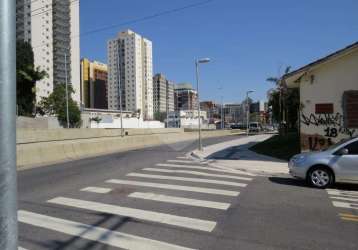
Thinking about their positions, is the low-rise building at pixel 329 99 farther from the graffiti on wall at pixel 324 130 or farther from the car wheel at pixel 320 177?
the car wheel at pixel 320 177

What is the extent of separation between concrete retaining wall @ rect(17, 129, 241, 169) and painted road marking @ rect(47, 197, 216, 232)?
9738mm

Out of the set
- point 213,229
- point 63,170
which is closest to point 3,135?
point 213,229

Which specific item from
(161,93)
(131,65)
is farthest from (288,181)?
(161,93)

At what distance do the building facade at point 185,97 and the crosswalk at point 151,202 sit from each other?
146 meters

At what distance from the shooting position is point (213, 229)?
22.3 feet

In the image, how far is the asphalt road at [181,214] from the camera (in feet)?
20.0

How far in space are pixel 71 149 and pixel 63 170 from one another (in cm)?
718

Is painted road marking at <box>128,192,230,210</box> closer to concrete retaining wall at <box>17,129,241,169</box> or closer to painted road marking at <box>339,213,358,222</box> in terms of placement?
painted road marking at <box>339,213,358,222</box>

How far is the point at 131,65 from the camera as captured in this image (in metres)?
89.9

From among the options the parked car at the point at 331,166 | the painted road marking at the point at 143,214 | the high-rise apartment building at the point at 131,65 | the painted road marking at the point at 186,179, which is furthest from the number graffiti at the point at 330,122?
the high-rise apartment building at the point at 131,65

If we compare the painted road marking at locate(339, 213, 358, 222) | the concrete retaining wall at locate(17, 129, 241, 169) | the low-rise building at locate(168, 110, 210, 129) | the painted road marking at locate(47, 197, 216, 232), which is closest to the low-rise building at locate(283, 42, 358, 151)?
the painted road marking at locate(339, 213, 358, 222)

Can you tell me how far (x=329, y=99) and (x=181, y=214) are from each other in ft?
39.5

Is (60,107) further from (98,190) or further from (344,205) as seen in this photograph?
(344,205)

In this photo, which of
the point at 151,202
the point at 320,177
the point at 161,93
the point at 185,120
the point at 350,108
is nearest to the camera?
the point at 151,202
